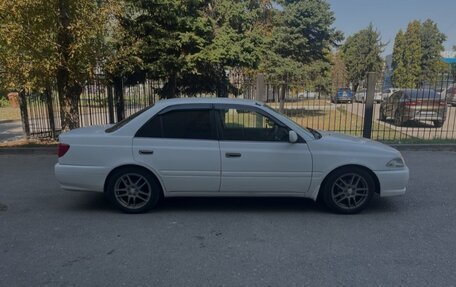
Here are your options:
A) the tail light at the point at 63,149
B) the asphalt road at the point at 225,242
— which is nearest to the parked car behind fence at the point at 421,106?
the asphalt road at the point at 225,242

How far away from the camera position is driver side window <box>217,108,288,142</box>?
4.71 meters

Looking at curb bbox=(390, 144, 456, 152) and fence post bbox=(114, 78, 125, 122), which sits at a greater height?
fence post bbox=(114, 78, 125, 122)

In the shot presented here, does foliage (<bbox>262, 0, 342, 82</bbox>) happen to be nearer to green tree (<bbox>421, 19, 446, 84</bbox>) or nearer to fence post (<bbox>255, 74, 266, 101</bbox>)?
fence post (<bbox>255, 74, 266, 101</bbox>)

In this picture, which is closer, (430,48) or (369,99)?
(369,99)

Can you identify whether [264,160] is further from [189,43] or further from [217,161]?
[189,43]

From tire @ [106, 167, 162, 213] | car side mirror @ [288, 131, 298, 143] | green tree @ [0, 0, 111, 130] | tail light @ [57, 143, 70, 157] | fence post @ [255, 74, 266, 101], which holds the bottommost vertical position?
tire @ [106, 167, 162, 213]

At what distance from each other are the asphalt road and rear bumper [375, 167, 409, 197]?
33 cm

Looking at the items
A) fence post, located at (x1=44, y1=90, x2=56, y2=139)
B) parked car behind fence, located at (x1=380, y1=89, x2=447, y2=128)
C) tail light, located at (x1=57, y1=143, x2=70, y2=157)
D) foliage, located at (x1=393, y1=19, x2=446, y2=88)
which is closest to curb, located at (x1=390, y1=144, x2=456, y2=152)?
parked car behind fence, located at (x1=380, y1=89, x2=447, y2=128)

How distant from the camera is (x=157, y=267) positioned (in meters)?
3.40

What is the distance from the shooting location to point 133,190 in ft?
15.5

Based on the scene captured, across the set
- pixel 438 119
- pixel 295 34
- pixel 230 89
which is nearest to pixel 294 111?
pixel 230 89

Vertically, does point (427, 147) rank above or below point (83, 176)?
below

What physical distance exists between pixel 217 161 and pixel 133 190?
3.91ft

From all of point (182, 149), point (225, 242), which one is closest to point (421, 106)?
point (182, 149)
